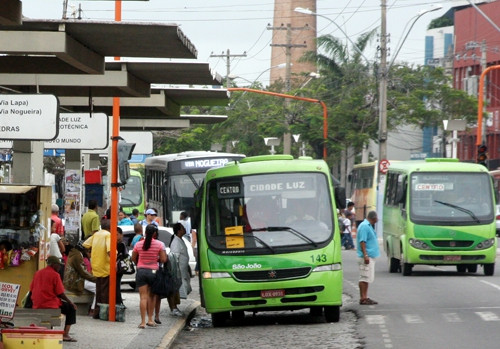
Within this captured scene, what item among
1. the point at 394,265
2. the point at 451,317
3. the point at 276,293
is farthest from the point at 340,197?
the point at 394,265

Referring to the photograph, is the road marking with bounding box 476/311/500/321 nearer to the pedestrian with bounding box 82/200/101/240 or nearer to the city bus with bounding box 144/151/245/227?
the pedestrian with bounding box 82/200/101/240

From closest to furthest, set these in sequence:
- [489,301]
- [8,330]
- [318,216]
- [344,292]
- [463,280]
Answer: [8,330]
[318,216]
[489,301]
[344,292]
[463,280]

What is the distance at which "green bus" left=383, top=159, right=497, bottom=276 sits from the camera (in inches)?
1188

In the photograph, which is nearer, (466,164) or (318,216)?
(318,216)

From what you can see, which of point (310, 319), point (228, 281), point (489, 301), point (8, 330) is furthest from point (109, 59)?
point (489, 301)

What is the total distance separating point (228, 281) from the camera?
792 inches

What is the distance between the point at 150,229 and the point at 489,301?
6741mm

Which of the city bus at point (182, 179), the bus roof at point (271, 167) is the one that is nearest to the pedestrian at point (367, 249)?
the bus roof at point (271, 167)

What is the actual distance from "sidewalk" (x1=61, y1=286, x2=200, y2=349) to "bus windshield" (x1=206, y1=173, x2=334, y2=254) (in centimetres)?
168

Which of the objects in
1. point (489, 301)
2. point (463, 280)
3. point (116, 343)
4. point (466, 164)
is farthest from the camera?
point (466, 164)

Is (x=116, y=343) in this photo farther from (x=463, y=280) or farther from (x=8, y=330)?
(x=463, y=280)

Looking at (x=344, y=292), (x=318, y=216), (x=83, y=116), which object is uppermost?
(x=83, y=116)

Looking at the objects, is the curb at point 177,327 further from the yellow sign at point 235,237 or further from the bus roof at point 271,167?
the bus roof at point 271,167

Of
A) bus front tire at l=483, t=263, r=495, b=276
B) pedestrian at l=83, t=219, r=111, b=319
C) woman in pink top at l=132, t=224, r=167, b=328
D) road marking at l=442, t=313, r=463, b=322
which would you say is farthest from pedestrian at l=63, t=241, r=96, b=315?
bus front tire at l=483, t=263, r=495, b=276
